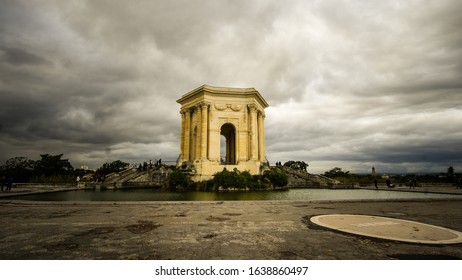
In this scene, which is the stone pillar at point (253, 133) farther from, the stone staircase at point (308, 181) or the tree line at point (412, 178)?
the tree line at point (412, 178)

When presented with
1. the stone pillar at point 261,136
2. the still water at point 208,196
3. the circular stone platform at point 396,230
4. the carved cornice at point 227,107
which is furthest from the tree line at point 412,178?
the circular stone platform at point 396,230

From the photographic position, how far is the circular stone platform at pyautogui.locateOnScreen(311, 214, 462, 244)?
646 cm

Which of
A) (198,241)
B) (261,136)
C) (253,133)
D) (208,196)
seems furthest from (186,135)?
(198,241)

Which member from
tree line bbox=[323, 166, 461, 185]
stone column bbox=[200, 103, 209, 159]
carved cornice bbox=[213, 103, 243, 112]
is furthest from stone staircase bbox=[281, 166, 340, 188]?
stone column bbox=[200, 103, 209, 159]

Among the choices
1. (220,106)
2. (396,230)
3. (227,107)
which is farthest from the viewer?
(227,107)

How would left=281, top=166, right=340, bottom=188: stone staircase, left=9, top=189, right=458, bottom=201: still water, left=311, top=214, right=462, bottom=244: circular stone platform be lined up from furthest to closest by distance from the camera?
1. left=281, top=166, right=340, bottom=188: stone staircase
2. left=9, top=189, right=458, bottom=201: still water
3. left=311, top=214, right=462, bottom=244: circular stone platform

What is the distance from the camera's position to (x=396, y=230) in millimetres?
7523

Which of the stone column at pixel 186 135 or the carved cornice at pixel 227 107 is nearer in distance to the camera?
the carved cornice at pixel 227 107

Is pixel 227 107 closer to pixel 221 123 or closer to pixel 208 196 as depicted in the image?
pixel 221 123

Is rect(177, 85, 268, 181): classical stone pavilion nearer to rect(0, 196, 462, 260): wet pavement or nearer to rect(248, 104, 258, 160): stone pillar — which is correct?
rect(248, 104, 258, 160): stone pillar

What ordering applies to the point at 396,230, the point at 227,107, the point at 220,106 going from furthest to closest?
the point at 227,107 → the point at 220,106 → the point at 396,230

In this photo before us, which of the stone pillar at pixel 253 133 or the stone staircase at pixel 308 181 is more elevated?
the stone pillar at pixel 253 133

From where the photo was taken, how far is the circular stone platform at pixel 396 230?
21.2 ft

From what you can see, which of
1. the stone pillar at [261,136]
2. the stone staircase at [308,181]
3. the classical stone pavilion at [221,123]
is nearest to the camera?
the classical stone pavilion at [221,123]
